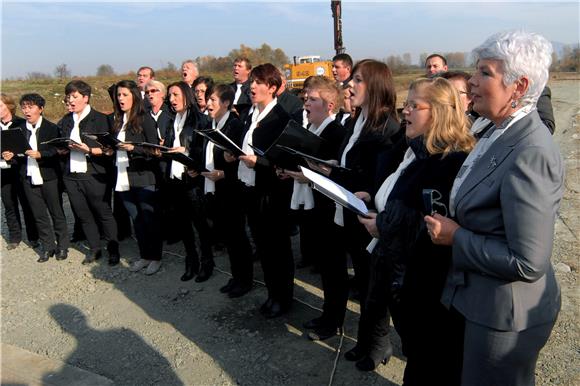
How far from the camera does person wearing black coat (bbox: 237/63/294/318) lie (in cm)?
386

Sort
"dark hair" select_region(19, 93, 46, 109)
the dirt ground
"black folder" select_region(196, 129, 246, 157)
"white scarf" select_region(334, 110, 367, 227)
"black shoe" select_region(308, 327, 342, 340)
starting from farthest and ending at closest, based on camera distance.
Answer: "dark hair" select_region(19, 93, 46, 109) < "black shoe" select_region(308, 327, 342, 340) < "black folder" select_region(196, 129, 246, 157) < the dirt ground < "white scarf" select_region(334, 110, 367, 227)

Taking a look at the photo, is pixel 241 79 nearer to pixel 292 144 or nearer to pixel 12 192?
pixel 12 192

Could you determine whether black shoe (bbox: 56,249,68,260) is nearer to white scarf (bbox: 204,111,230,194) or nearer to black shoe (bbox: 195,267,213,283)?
black shoe (bbox: 195,267,213,283)

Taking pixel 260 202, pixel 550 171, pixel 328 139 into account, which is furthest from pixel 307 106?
pixel 550 171

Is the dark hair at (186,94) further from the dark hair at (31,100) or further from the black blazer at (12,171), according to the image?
the black blazer at (12,171)

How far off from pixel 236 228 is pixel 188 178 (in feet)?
2.45

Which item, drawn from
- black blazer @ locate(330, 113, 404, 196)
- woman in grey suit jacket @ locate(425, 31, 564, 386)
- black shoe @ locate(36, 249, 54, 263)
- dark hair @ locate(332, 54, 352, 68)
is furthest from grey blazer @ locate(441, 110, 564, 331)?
black shoe @ locate(36, 249, 54, 263)

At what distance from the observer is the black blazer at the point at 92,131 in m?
5.24

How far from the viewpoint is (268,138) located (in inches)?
152

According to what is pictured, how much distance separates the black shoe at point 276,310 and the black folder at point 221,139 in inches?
54.5

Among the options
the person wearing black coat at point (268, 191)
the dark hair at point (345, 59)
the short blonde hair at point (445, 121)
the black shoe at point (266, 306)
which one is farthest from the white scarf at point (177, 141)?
the short blonde hair at point (445, 121)

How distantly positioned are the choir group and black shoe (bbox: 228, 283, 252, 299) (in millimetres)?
12

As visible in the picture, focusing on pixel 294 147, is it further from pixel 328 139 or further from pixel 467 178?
pixel 467 178

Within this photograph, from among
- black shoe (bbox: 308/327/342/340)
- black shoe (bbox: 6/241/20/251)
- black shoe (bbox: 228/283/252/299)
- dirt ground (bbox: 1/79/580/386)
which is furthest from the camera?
black shoe (bbox: 6/241/20/251)
